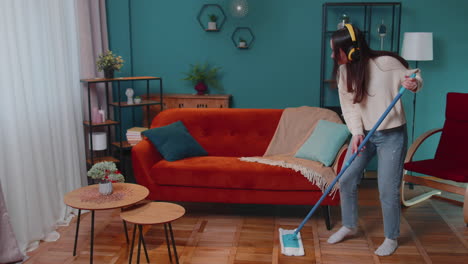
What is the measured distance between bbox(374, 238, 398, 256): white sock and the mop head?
467mm

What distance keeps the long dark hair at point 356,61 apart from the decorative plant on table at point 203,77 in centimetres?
219

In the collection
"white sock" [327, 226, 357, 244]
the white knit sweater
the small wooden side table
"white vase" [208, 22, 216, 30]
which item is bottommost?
"white sock" [327, 226, 357, 244]

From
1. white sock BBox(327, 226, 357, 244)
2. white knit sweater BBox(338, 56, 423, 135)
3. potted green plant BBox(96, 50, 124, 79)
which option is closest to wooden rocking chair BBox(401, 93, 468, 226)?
white sock BBox(327, 226, 357, 244)

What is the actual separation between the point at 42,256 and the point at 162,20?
275 cm

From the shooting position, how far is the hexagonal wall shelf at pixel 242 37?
460 centimetres

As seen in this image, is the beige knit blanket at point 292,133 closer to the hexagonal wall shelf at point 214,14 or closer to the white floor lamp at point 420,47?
the white floor lamp at point 420,47

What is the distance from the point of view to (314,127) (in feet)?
11.7

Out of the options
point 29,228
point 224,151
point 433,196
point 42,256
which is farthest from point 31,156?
point 433,196

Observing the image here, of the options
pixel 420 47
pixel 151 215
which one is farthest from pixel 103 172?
pixel 420 47

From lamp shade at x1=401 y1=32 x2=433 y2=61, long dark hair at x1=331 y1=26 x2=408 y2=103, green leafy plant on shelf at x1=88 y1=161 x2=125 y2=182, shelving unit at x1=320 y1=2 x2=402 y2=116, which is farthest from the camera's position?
shelving unit at x1=320 y1=2 x2=402 y2=116

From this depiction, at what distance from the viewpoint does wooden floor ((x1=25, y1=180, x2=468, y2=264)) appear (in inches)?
108

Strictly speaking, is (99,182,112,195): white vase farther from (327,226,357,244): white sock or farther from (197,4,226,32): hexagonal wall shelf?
(197,4,226,32): hexagonal wall shelf

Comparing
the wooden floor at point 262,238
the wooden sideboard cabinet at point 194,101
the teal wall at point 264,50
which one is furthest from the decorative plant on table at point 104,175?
the teal wall at point 264,50

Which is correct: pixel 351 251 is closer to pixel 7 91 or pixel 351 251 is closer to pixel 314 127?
pixel 314 127
